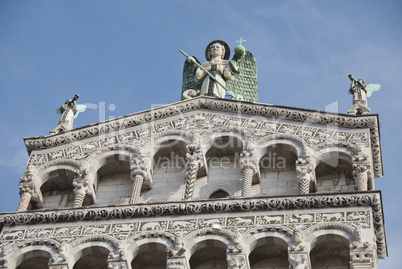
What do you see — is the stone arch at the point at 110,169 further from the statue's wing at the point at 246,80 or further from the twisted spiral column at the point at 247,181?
the statue's wing at the point at 246,80

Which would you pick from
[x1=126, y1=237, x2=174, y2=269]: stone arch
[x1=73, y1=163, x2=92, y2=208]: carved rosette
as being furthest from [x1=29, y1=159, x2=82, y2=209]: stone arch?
[x1=126, y1=237, x2=174, y2=269]: stone arch

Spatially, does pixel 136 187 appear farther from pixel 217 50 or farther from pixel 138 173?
pixel 217 50

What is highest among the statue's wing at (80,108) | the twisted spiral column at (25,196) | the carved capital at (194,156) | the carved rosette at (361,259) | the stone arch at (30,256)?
the statue's wing at (80,108)

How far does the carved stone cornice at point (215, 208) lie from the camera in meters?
19.0

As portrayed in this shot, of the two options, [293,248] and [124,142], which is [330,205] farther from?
[124,142]

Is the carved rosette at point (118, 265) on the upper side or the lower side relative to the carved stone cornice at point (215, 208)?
lower

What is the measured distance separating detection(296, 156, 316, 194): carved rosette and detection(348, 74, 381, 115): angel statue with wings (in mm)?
1771

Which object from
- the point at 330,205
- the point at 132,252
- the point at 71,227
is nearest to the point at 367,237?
the point at 330,205

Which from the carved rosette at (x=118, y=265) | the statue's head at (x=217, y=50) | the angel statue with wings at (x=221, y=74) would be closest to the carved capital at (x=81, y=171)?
the carved rosette at (x=118, y=265)

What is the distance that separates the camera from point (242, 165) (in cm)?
2083

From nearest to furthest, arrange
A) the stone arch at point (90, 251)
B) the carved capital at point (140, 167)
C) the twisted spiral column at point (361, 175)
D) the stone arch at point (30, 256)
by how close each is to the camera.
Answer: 1. the stone arch at point (90, 251)
2. the stone arch at point (30, 256)
3. the twisted spiral column at point (361, 175)
4. the carved capital at point (140, 167)

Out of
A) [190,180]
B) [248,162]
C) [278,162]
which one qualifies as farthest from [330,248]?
[190,180]

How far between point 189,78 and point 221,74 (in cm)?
92

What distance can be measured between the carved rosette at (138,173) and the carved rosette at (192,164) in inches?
32.6
